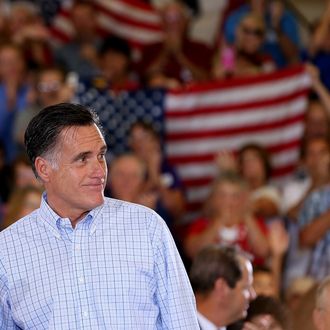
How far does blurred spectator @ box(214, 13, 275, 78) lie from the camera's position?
959 cm

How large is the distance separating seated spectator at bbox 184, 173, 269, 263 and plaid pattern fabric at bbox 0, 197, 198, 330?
3.61 metres

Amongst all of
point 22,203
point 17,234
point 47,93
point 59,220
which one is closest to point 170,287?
point 59,220

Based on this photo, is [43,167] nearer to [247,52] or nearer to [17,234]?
[17,234]

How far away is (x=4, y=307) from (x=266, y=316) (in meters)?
1.65

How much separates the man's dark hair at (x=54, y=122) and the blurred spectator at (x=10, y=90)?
5.22m

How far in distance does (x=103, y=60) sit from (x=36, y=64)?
29.0 inches

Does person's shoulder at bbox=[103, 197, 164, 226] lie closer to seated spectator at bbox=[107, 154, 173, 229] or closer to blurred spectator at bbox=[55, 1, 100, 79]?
seated spectator at bbox=[107, 154, 173, 229]

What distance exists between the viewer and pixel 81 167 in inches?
156

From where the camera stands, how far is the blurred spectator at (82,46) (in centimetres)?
1024

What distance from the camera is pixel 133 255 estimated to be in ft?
13.0

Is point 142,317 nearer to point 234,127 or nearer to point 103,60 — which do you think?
point 234,127

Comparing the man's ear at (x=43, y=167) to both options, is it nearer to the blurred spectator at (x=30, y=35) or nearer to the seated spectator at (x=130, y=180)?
the seated spectator at (x=130, y=180)

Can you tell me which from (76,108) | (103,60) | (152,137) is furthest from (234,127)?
(76,108)

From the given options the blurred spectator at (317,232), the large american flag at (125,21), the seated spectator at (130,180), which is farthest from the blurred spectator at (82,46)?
the blurred spectator at (317,232)
